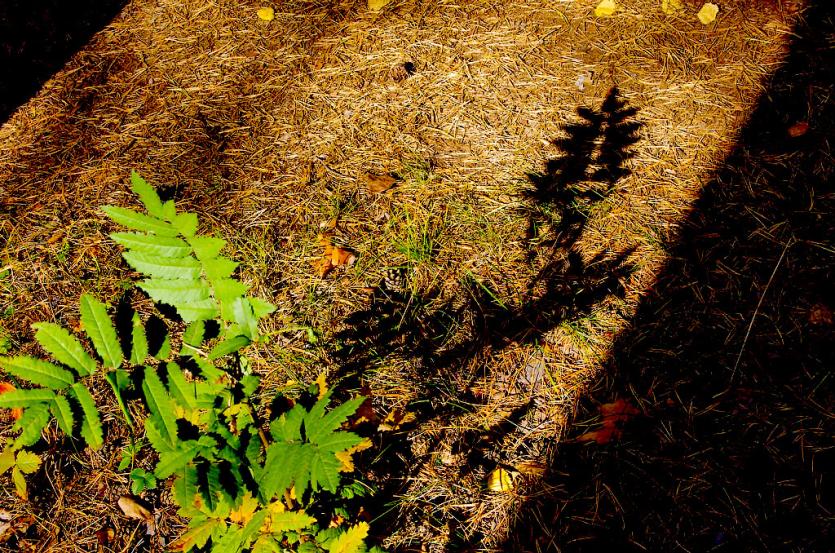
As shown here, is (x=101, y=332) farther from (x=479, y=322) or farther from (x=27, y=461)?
(x=479, y=322)

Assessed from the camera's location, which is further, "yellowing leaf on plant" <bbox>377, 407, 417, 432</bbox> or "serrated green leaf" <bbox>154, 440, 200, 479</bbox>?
"yellowing leaf on plant" <bbox>377, 407, 417, 432</bbox>

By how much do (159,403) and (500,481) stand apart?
4.23ft

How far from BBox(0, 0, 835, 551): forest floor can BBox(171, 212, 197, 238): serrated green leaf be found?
1.10 m

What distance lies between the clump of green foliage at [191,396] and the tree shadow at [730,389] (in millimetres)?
999

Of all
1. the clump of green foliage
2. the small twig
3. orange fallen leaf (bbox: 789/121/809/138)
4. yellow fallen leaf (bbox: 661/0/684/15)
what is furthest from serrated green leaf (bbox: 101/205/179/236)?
yellow fallen leaf (bbox: 661/0/684/15)

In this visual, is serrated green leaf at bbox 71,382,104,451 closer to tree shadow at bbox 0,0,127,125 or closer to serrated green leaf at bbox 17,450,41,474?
serrated green leaf at bbox 17,450,41,474

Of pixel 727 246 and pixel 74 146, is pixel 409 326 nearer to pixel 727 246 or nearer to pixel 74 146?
pixel 727 246

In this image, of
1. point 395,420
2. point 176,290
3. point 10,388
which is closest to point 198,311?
point 176,290

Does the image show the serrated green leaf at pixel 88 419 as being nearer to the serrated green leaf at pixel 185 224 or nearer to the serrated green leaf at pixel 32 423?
the serrated green leaf at pixel 32 423

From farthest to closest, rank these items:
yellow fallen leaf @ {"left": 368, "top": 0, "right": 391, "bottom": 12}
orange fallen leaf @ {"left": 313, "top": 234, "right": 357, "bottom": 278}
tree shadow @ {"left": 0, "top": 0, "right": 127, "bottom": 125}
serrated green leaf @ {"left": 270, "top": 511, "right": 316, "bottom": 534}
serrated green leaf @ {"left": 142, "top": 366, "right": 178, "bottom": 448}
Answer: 1. yellow fallen leaf @ {"left": 368, "top": 0, "right": 391, "bottom": 12}
2. tree shadow @ {"left": 0, "top": 0, "right": 127, "bottom": 125}
3. orange fallen leaf @ {"left": 313, "top": 234, "right": 357, "bottom": 278}
4. serrated green leaf @ {"left": 270, "top": 511, "right": 316, "bottom": 534}
5. serrated green leaf @ {"left": 142, "top": 366, "right": 178, "bottom": 448}

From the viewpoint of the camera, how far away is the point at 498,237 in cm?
261

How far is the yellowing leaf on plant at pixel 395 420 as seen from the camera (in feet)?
6.83

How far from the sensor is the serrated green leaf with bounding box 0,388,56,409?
1.14 m

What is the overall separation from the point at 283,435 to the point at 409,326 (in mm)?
1128
